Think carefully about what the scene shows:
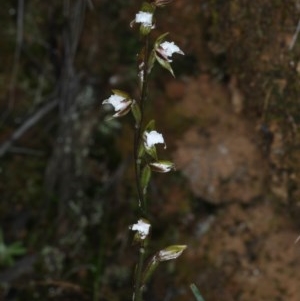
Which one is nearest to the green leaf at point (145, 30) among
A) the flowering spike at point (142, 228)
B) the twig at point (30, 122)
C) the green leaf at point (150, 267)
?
the flowering spike at point (142, 228)

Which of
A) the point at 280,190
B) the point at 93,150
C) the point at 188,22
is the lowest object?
the point at 280,190

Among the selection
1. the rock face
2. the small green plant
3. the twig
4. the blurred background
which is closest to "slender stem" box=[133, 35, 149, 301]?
the blurred background

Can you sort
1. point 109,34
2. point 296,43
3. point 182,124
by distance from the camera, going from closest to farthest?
1. point 296,43
2. point 182,124
3. point 109,34

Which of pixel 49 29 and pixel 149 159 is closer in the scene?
pixel 149 159

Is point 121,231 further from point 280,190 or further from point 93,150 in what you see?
point 280,190

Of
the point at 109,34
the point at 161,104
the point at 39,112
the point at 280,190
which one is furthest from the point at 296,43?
the point at 39,112

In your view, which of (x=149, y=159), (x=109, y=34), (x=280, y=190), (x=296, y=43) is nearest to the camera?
(x=149, y=159)

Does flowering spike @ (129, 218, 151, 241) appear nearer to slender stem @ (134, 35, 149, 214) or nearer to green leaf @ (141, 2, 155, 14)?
slender stem @ (134, 35, 149, 214)

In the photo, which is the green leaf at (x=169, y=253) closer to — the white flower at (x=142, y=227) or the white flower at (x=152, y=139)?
the white flower at (x=142, y=227)

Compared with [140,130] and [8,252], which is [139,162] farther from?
[8,252]
